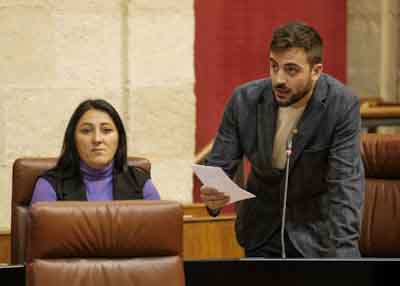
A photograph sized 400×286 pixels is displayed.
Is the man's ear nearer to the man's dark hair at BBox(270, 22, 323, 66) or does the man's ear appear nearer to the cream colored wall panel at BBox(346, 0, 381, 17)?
the man's dark hair at BBox(270, 22, 323, 66)

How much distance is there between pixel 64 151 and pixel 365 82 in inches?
105

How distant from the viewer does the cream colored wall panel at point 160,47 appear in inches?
174

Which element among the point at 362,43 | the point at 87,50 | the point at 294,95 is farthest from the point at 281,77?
the point at 362,43

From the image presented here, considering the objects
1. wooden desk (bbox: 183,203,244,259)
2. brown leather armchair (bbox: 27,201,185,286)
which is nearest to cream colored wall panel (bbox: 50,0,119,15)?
wooden desk (bbox: 183,203,244,259)

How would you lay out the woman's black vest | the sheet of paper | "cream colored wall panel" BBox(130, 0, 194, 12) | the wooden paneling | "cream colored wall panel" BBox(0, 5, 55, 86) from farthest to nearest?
1. "cream colored wall panel" BBox(130, 0, 194, 12)
2. "cream colored wall panel" BBox(0, 5, 55, 86)
3. the wooden paneling
4. the woman's black vest
5. the sheet of paper

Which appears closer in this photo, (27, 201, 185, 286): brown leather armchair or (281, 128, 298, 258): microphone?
(27, 201, 185, 286): brown leather armchair

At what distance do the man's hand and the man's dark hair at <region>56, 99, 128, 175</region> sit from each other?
45 cm

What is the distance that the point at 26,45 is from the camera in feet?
13.9

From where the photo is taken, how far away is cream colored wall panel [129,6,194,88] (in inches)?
174

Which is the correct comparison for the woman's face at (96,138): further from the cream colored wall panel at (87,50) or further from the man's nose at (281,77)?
the cream colored wall panel at (87,50)

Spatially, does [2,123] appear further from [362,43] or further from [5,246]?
[362,43]

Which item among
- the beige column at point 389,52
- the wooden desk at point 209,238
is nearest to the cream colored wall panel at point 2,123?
the wooden desk at point 209,238

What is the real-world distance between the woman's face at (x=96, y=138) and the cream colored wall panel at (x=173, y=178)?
1.39 meters

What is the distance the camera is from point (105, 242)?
2279 mm
